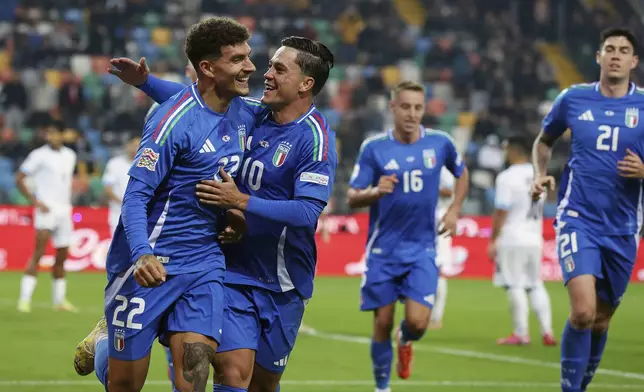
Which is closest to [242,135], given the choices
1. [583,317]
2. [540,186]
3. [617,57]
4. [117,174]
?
[540,186]

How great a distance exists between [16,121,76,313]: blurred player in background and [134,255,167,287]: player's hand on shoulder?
9.89 metres

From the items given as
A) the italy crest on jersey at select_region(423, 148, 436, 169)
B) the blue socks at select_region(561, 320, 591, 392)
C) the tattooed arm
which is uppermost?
the italy crest on jersey at select_region(423, 148, 436, 169)

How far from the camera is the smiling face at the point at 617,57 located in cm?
808

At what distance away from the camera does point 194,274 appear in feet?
18.6

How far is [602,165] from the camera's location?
803 cm

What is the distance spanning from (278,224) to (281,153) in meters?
0.47

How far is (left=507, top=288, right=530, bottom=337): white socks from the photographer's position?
12.7 m

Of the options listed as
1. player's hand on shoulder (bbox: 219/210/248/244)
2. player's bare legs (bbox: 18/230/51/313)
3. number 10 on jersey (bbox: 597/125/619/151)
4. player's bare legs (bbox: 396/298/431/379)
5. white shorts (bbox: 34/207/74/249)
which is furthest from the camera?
white shorts (bbox: 34/207/74/249)

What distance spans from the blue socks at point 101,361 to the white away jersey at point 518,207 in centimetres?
782

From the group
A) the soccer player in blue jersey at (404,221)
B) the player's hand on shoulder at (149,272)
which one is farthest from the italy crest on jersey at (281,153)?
the soccer player in blue jersey at (404,221)

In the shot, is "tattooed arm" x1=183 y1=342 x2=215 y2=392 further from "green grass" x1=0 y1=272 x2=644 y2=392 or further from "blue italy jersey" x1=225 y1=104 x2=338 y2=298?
"green grass" x1=0 y1=272 x2=644 y2=392

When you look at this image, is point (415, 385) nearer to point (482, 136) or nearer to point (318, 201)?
point (318, 201)

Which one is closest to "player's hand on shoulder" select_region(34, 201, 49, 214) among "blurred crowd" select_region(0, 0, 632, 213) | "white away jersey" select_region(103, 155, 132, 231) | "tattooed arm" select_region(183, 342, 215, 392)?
"white away jersey" select_region(103, 155, 132, 231)

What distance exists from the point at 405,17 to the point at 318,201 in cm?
2250
